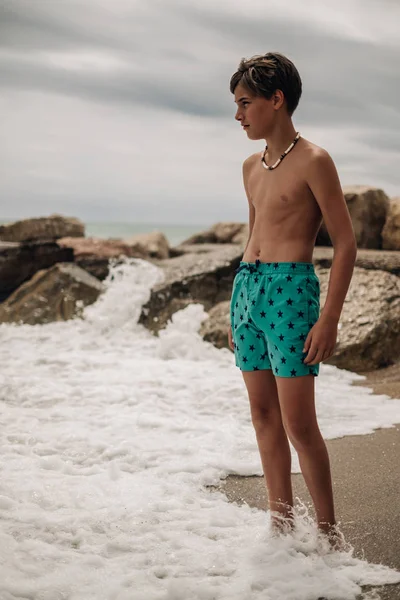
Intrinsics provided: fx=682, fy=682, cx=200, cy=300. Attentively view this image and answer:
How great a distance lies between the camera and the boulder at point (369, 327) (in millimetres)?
5918

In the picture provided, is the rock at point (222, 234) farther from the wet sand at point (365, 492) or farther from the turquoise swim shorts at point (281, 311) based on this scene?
the turquoise swim shorts at point (281, 311)

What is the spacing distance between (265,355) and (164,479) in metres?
1.18

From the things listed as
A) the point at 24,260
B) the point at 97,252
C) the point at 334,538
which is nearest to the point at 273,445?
the point at 334,538

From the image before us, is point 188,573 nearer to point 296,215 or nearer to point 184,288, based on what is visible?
point 296,215

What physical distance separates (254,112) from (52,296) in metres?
6.20

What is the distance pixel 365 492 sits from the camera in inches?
120

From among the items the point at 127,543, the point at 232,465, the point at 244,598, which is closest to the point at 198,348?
the point at 232,465

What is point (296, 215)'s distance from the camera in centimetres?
230

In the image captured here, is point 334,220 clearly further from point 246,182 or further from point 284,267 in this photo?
point 246,182

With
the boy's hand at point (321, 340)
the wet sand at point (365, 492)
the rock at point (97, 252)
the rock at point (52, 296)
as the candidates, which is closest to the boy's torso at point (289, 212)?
the boy's hand at point (321, 340)

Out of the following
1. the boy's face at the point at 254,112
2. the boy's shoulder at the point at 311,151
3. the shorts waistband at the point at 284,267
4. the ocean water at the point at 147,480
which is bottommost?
the ocean water at the point at 147,480

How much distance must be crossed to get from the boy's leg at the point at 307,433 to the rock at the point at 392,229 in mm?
6374

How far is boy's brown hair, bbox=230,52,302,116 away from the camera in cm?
230

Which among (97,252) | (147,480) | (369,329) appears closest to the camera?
(147,480)
